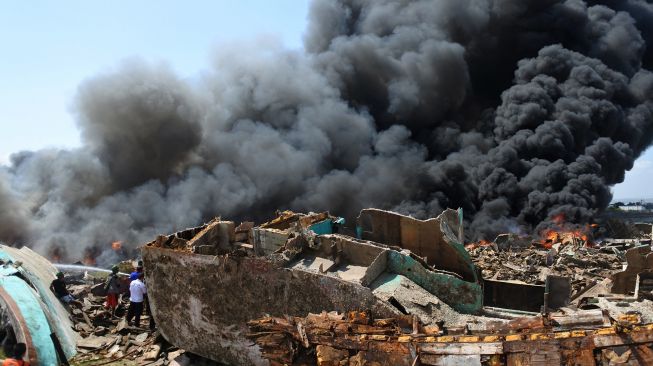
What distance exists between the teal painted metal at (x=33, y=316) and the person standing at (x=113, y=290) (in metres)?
1.64

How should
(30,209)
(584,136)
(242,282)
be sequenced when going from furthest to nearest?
(584,136) < (30,209) < (242,282)

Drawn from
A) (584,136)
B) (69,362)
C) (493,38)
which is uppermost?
(493,38)

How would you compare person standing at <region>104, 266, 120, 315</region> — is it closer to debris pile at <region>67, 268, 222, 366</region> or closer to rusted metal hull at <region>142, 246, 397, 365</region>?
debris pile at <region>67, 268, 222, 366</region>

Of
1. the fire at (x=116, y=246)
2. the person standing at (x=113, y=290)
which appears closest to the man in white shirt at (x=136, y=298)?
the person standing at (x=113, y=290)

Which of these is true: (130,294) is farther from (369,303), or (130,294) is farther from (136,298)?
(369,303)

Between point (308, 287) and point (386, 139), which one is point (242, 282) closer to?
point (308, 287)

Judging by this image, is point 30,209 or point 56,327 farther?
point 30,209

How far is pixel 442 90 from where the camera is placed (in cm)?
3491

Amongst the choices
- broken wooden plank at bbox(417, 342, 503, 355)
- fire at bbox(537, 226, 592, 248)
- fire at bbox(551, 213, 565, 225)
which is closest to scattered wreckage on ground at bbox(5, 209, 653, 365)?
broken wooden plank at bbox(417, 342, 503, 355)

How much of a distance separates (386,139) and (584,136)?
11.8m

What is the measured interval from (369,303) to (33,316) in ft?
17.5

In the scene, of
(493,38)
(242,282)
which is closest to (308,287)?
(242,282)

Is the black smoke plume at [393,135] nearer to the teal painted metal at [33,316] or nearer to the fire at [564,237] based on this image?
the fire at [564,237]

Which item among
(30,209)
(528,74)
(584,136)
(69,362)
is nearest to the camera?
(69,362)
